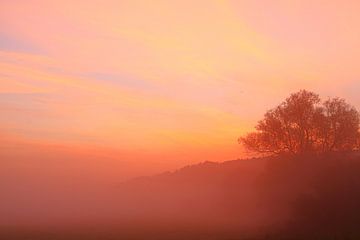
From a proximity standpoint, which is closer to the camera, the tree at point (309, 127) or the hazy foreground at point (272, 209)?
the hazy foreground at point (272, 209)

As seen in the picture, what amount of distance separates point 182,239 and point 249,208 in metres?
19.5

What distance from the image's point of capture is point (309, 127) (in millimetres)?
62281

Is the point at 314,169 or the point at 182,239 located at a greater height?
the point at 314,169

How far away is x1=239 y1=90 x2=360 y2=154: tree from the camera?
62312mm

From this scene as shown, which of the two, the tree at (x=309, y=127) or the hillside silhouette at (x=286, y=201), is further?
the tree at (x=309, y=127)

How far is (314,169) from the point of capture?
50.4 meters

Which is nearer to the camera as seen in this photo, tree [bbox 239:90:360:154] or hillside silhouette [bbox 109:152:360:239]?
hillside silhouette [bbox 109:152:360:239]

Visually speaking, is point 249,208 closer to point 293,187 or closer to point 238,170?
point 293,187

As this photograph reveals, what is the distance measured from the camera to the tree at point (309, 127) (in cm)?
6231

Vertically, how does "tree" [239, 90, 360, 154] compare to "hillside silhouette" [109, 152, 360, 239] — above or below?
above

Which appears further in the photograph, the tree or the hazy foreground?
the tree

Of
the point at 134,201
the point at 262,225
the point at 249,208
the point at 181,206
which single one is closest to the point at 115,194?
the point at 134,201

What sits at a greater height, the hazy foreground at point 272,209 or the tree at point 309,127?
the tree at point 309,127

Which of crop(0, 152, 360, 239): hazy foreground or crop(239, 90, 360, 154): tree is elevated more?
crop(239, 90, 360, 154): tree
